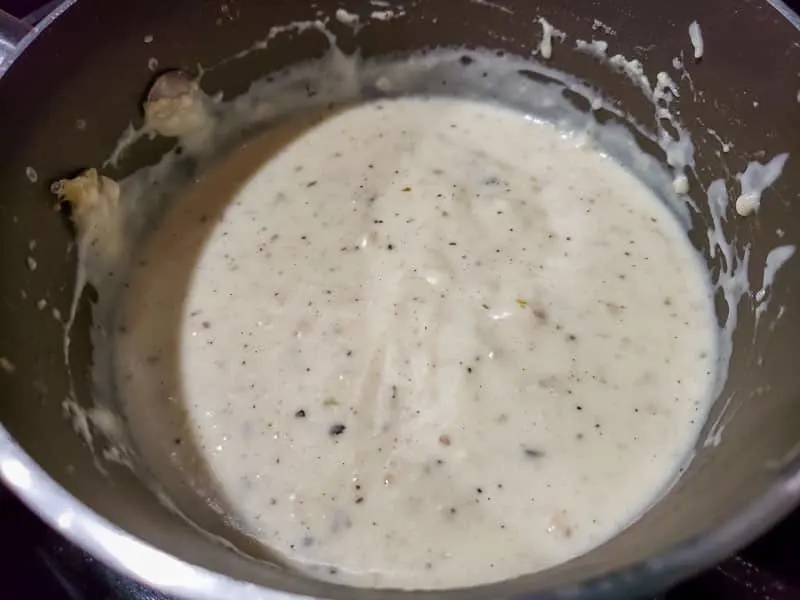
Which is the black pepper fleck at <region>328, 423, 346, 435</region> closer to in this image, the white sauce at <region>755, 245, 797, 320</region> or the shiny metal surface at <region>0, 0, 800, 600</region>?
the shiny metal surface at <region>0, 0, 800, 600</region>

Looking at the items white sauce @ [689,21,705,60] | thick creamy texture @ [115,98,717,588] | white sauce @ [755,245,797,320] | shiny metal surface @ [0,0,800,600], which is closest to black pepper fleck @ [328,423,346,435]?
thick creamy texture @ [115,98,717,588]

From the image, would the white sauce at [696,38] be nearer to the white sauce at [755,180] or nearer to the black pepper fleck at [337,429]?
the white sauce at [755,180]

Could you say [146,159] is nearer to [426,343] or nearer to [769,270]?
[426,343]

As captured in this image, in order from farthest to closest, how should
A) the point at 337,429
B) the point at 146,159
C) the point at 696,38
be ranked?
the point at 146,159 → the point at 696,38 → the point at 337,429

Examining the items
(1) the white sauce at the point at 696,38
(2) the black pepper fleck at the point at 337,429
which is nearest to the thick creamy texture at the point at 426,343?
(2) the black pepper fleck at the point at 337,429

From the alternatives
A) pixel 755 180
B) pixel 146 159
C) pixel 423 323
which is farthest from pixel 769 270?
pixel 146 159

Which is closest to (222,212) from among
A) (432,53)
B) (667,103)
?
(432,53)

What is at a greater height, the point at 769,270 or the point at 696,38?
the point at 696,38
